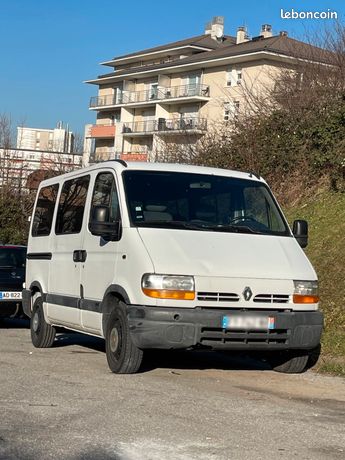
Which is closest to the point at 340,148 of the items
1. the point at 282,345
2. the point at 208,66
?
the point at 282,345

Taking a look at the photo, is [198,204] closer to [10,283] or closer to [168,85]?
[10,283]

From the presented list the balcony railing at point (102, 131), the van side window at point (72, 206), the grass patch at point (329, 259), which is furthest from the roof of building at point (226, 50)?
the van side window at point (72, 206)

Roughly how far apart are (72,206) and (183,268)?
2848 mm

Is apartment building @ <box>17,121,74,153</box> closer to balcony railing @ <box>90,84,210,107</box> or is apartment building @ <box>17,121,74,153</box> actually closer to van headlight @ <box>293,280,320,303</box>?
balcony railing @ <box>90,84,210,107</box>

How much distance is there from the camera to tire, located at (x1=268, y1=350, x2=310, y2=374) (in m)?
9.00

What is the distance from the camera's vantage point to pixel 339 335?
10414 mm

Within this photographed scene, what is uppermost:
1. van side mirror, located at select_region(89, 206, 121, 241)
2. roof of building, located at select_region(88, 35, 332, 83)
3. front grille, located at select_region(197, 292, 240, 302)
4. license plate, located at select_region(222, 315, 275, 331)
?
roof of building, located at select_region(88, 35, 332, 83)

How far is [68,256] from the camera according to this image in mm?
10008

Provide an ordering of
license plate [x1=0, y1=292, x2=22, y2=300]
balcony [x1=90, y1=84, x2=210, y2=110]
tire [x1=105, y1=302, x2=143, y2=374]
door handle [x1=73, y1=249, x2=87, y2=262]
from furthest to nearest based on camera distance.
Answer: balcony [x1=90, y1=84, x2=210, y2=110], license plate [x1=0, y1=292, x2=22, y2=300], door handle [x1=73, y1=249, x2=87, y2=262], tire [x1=105, y1=302, x2=143, y2=374]

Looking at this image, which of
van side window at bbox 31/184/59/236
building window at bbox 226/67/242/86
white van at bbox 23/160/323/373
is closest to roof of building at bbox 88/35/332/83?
building window at bbox 226/67/242/86

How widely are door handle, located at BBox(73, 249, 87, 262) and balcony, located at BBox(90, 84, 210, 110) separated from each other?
172 feet

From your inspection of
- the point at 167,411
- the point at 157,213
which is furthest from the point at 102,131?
the point at 167,411

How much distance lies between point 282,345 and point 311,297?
0.63 m

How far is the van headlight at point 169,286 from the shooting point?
25.8 feet
